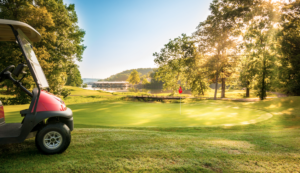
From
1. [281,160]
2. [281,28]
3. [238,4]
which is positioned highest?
[238,4]

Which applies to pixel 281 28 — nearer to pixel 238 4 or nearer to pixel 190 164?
pixel 238 4

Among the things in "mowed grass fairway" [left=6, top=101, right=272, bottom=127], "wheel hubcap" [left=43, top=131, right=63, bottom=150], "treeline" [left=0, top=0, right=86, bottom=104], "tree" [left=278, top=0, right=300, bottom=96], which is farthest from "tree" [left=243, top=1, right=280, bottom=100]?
"treeline" [left=0, top=0, right=86, bottom=104]

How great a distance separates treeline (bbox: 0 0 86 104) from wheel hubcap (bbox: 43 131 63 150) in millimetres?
13048

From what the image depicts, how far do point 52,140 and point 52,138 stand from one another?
0.19 feet

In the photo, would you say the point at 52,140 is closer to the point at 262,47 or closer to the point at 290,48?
the point at 262,47

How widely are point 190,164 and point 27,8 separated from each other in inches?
742

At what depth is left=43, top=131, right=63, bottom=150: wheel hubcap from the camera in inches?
139

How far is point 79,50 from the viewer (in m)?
22.5

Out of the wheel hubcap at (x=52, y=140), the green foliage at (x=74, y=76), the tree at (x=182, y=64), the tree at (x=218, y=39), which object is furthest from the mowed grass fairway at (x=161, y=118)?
the tree at (x=182, y=64)

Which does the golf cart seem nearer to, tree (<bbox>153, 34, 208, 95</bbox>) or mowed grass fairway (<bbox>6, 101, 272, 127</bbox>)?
mowed grass fairway (<bbox>6, 101, 272, 127</bbox>)

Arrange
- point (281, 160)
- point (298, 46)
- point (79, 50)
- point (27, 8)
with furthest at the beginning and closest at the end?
point (79, 50) → point (298, 46) → point (27, 8) → point (281, 160)

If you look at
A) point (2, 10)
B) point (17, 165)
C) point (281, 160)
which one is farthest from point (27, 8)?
point (281, 160)

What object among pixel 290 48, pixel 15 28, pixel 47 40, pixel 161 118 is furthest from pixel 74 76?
pixel 290 48

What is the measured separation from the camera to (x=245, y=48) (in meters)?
22.9
